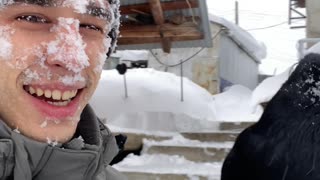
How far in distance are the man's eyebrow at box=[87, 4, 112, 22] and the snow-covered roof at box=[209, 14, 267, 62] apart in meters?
10.8

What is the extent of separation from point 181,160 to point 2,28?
535 centimetres

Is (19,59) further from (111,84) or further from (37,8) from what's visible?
(111,84)

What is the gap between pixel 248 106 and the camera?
9.70 metres

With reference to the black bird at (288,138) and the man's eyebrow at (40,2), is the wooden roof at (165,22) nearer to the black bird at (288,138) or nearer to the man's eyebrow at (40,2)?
the black bird at (288,138)

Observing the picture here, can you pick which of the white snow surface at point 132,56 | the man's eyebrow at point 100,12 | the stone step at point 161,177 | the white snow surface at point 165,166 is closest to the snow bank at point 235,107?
the white snow surface at point 165,166

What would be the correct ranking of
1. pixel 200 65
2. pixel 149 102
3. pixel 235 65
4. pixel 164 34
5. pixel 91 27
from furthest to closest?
pixel 235 65 → pixel 200 65 → pixel 149 102 → pixel 164 34 → pixel 91 27

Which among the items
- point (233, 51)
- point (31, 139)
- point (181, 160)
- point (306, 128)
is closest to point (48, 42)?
point (31, 139)

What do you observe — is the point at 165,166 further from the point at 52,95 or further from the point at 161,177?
the point at 52,95

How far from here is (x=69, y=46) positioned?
42.7 inches

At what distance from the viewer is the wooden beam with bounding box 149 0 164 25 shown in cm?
626

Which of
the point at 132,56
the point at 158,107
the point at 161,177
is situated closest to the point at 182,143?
the point at 161,177

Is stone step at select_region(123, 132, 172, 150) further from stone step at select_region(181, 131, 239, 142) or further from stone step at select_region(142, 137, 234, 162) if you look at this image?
stone step at select_region(181, 131, 239, 142)

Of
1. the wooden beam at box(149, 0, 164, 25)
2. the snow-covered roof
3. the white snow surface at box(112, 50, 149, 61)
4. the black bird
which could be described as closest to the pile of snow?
the wooden beam at box(149, 0, 164, 25)

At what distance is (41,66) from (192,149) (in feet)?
17.8
